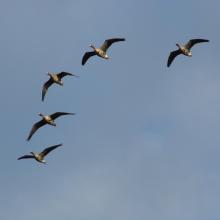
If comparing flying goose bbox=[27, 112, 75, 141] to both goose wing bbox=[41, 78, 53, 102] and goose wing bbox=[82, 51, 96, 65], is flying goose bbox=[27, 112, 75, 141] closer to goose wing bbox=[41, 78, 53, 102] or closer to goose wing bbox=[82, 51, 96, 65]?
goose wing bbox=[41, 78, 53, 102]

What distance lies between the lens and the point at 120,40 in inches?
4048

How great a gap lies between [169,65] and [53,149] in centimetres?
1546

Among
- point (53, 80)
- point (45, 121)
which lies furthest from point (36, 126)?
point (53, 80)

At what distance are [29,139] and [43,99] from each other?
5844 mm

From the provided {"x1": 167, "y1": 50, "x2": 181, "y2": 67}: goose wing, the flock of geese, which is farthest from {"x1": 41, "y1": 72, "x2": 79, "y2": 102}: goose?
{"x1": 167, "y1": 50, "x2": 181, "y2": 67}: goose wing

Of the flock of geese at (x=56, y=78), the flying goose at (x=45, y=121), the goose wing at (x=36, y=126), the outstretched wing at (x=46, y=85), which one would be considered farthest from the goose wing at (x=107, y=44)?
the goose wing at (x=36, y=126)

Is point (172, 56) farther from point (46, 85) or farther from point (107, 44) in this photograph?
point (46, 85)

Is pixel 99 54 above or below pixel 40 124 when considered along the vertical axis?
above

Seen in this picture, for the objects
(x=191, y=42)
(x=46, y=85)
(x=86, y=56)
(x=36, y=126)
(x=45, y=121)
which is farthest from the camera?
(x=86, y=56)

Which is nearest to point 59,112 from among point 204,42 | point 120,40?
point 120,40

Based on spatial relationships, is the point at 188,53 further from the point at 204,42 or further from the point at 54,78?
the point at 54,78

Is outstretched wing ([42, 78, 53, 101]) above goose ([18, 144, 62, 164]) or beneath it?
above

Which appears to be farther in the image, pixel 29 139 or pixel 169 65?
pixel 169 65

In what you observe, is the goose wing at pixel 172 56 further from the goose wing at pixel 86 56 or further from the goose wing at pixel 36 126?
the goose wing at pixel 36 126
